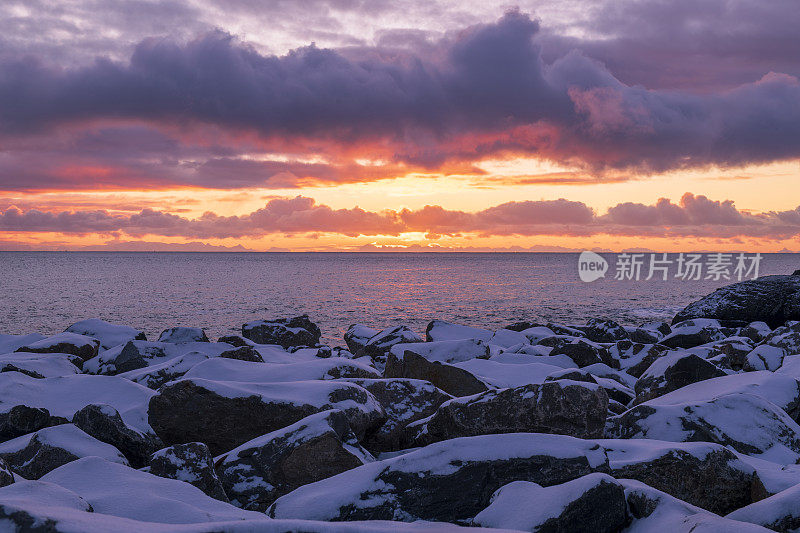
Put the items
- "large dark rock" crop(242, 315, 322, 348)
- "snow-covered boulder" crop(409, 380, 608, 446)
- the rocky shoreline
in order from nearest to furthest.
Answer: the rocky shoreline → "snow-covered boulder" crop(409, 380, 608, 446) → "large dark rock" crop(242, 315, 322, 348)

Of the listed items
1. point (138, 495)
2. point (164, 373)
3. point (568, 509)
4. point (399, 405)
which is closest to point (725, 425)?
point (568, 509)

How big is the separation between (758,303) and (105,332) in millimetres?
29805

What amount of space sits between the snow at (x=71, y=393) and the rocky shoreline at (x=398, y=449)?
0.04 metres

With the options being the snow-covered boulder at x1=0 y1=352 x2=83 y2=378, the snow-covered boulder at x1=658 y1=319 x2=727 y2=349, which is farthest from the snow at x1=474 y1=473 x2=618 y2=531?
the snow-covered boulder at x1=658 y1=319 x2=727 y2=349

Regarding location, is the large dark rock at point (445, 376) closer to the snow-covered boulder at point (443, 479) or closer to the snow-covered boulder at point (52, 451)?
the snow-covered boulder at point (443, 479)

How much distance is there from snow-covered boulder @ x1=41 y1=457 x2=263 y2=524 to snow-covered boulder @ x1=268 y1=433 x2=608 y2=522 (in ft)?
2.07

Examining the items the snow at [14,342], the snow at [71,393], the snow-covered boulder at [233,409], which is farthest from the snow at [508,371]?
the snow at [14,342]

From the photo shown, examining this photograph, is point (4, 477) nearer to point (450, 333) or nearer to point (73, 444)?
point (73, 444)

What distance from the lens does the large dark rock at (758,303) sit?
30.6 meters

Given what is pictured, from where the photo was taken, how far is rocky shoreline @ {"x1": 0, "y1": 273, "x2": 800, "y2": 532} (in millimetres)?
4957

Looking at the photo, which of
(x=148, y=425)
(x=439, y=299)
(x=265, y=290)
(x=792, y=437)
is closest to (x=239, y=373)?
(x=148, y=425)

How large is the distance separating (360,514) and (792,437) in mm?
5926

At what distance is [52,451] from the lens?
7195 mm

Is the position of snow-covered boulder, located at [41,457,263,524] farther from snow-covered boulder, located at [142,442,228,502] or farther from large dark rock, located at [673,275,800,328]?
large dark rock, located at [673,275,800,328]
